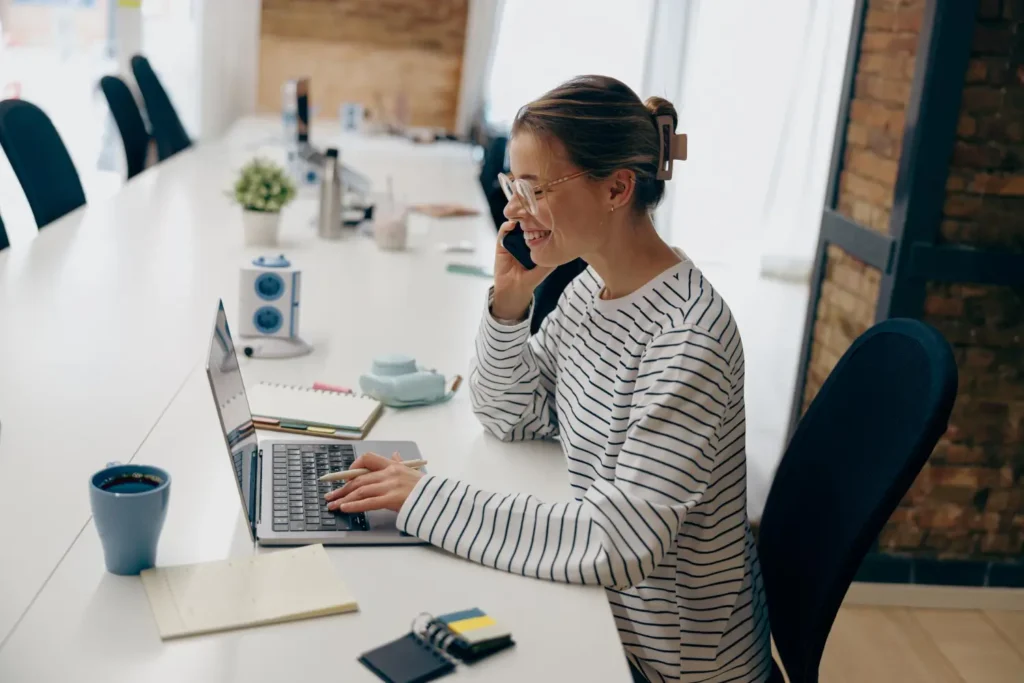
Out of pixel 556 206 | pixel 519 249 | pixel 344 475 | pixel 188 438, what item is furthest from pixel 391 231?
pixel 344 475

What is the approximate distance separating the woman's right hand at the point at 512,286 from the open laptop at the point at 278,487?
0.38 m

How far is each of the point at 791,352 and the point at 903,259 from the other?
100 centimetres

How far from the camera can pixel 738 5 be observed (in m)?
4.27

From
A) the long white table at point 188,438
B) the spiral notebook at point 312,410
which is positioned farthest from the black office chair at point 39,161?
the spiral notebook at point 312,410

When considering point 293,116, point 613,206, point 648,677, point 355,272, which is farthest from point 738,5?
point 648,677

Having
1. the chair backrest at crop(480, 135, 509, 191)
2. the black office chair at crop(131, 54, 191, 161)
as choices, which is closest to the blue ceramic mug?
the chair backrest at crop(480, 135, 509, 191)

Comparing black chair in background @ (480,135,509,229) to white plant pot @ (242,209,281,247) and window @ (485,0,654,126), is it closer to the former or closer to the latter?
window @ (485,0,654,126)

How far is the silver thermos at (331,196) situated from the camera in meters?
3.09

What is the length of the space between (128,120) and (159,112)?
42 cm

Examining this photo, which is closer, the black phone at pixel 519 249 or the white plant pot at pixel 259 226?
the black phone at pixel 519 249

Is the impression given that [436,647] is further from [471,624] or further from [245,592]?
[245,592]

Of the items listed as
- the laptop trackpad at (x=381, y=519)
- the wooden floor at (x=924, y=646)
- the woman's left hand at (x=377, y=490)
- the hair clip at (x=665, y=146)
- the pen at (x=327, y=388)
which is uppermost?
the hair clip at (x=665, y=146)

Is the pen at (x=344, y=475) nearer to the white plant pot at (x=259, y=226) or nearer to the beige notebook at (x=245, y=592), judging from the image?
the beige notebook at (x=245, y=592)

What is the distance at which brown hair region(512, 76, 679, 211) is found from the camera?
1436mm
